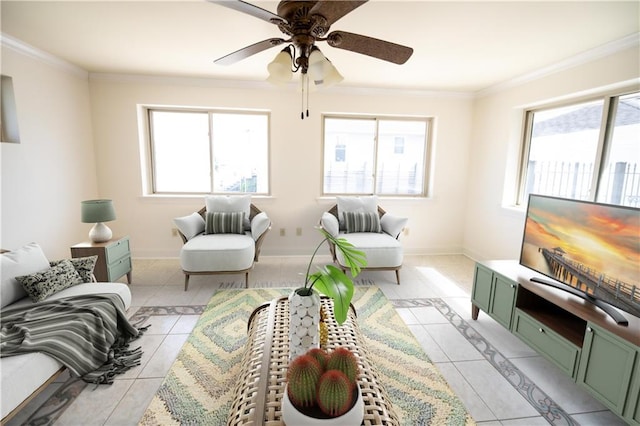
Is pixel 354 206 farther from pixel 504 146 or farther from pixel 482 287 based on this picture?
pixel 504 146

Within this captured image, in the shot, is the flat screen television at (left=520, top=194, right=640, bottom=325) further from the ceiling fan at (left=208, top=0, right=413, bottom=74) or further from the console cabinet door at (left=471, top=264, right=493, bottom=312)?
the ceiling fan at (left=208, top=0, right=413, bottom=74)

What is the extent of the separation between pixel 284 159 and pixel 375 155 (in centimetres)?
137

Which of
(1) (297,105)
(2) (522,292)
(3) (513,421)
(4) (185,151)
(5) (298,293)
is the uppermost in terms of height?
(1) (297,105)

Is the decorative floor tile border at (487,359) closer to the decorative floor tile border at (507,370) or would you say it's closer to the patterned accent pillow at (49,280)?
the decorative floor tile border at (507,370)

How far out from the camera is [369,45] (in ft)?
5.53

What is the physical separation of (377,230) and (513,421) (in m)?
2.41

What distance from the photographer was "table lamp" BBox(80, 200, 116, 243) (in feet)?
9.63

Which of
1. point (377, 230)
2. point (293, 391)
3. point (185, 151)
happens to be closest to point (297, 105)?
point (185, 151)

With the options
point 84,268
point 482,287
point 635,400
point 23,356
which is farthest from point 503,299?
point 84,268

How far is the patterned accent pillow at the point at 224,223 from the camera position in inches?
143

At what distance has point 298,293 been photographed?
4.84 feet

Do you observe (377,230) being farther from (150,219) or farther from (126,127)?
(126,127)

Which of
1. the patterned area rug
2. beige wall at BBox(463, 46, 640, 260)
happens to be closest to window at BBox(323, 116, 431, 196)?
beige wall at BBox(463, 46, 640, 260)

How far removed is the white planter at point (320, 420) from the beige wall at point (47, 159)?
3.19m
